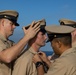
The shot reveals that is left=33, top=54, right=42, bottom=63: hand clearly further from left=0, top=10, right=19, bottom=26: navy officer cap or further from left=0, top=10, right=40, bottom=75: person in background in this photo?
left=0, top=10, right=19, bottom=26: navy officer cap

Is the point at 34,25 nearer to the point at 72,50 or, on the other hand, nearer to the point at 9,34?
the point at 9,34

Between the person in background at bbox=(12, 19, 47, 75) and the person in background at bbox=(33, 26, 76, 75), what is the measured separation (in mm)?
172

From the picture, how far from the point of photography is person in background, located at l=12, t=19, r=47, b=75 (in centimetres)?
835

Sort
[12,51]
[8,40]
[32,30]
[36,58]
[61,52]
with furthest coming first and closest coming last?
1. [8,40]
2. [32,30]
3. [36,58]
4. [12,51]
5. [61,52]

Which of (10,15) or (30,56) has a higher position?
(10,15)

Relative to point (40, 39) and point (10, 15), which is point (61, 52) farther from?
point (10, 15)

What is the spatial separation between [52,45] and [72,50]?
468mm

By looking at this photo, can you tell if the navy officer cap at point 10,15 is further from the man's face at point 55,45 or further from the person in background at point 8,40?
the man's face at point 55,45

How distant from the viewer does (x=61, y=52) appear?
7500 mm

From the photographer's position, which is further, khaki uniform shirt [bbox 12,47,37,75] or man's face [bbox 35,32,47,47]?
man's face [bbox 35,32,47,47]

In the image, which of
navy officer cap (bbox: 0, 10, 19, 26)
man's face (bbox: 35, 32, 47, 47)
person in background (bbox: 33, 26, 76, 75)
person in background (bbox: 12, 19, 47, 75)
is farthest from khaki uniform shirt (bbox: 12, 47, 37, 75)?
navy officer cap (bbox: 0, 10, 19, 26)

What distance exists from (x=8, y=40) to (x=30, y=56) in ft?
2.81

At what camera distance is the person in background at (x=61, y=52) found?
704 cm

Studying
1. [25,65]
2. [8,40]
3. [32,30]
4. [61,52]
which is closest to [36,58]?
[25,65]
